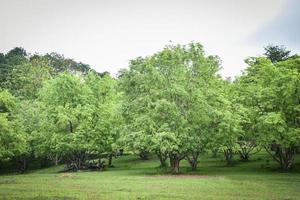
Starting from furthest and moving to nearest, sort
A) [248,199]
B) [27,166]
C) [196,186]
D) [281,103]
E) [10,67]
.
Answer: [10,67], [27,166], [281,103], [196,186], [248,199]

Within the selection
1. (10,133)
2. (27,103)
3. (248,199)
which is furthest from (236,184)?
(27,103)

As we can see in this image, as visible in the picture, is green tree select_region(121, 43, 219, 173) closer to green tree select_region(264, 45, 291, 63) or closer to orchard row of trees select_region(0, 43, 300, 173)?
orchard row of trees select_region(0, 43, 300, 173)

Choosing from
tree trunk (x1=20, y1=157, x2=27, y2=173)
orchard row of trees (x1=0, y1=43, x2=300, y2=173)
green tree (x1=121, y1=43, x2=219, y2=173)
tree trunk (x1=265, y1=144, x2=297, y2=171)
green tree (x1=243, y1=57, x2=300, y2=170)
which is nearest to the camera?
green tree (x1=243, y1=57, x2=300, y2=170)

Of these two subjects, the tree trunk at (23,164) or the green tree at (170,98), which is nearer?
the green tree at (170,98)

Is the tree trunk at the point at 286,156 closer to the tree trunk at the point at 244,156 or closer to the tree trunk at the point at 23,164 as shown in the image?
the tree trunk at the point at 244,156

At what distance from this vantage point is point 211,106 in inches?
2096

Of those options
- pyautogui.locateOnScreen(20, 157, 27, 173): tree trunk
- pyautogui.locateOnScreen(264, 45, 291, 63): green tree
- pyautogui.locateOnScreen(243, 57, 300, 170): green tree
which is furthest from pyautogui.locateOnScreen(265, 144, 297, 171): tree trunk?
pyautogui.locateOnScreen(20, 157, 27, 173): tree trunk

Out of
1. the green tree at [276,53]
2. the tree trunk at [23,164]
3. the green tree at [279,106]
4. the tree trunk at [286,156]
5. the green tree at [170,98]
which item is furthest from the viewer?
the green tree at [276,53]

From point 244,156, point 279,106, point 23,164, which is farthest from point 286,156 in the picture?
point 23,164

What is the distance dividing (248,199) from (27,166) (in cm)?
6450

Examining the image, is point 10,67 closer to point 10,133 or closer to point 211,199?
point 10,133

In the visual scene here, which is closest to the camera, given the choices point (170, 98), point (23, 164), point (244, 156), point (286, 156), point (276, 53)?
point (286, 156)

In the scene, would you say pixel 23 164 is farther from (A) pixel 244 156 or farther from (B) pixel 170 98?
→ (A) pixel 244 156

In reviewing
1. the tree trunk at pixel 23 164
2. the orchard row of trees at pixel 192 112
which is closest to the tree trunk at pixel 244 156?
the orchard row of trees at pixel 192 112
